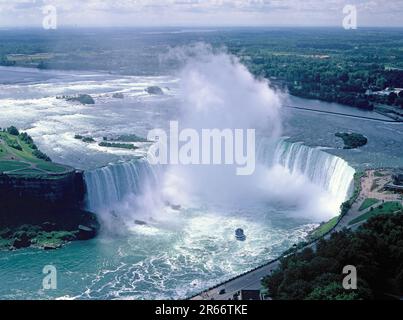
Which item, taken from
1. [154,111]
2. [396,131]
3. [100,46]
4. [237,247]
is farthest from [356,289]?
[100,46]

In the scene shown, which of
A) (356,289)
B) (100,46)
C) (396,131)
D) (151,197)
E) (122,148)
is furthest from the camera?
(100,46)

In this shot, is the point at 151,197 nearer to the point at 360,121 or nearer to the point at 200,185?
the point at 200,185

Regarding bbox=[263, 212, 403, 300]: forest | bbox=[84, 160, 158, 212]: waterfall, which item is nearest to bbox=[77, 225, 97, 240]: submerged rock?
bbox=[84, 160, 158, 212]: waterfall

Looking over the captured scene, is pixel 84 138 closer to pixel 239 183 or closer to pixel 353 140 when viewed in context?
pixel 239 183

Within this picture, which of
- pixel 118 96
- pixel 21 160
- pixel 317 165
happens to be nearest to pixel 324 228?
pixel 317 165

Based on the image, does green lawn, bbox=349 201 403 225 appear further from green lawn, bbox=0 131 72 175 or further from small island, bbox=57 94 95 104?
small island, bbox=57 94 95 104

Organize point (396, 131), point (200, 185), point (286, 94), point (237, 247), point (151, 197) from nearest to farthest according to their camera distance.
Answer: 1. point (237, 247)
2. point (151, 197)
3. point (200, 185)
4. point (396, 131)
5. point (286, 94)
